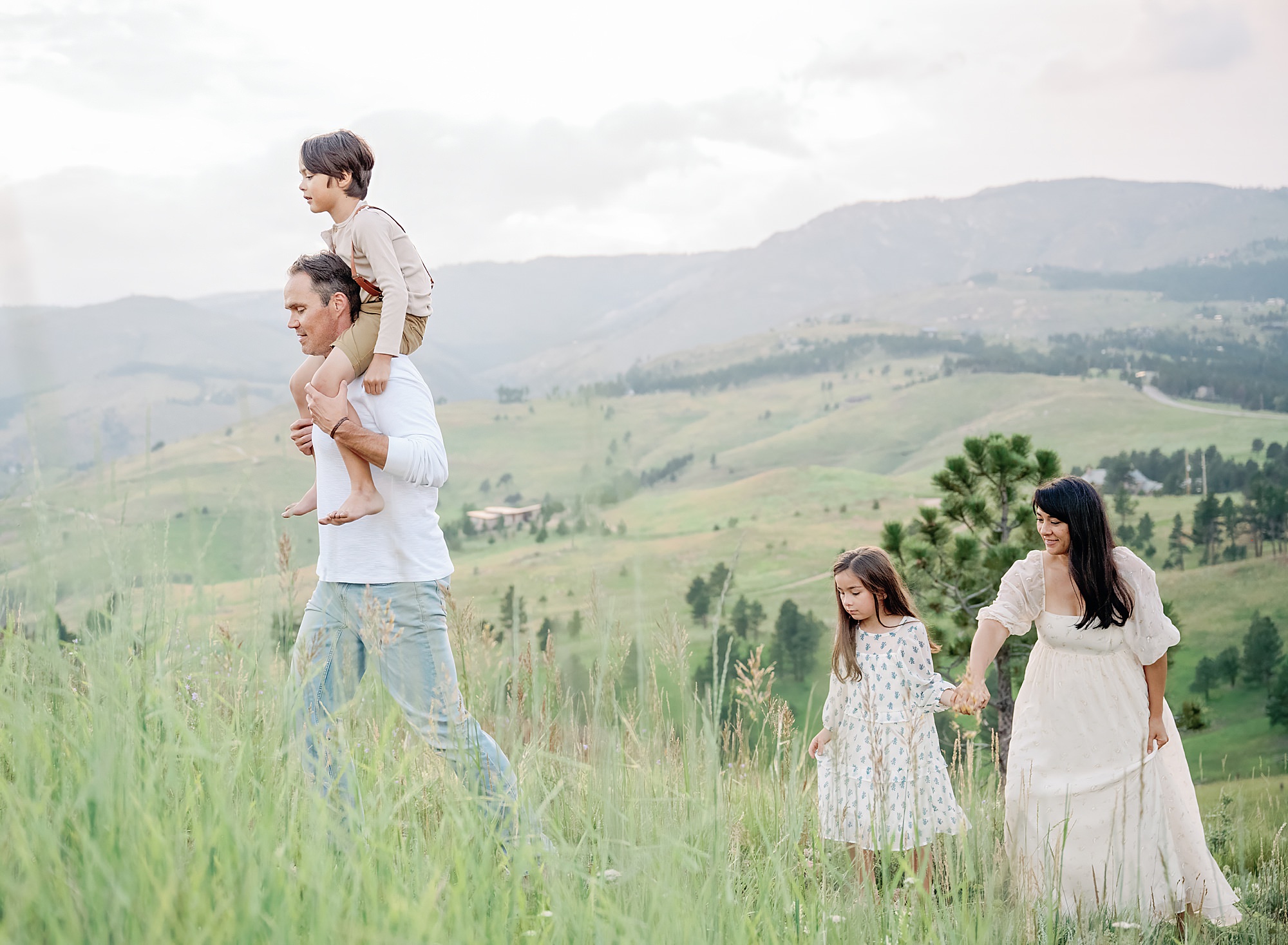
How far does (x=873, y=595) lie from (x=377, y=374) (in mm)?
2066

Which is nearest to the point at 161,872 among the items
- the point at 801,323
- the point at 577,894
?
the point at 577,894

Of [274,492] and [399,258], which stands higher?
[399,258]

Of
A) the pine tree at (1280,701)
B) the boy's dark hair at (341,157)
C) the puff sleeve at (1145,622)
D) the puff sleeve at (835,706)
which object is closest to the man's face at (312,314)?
the boy's dark hair at (341,157)

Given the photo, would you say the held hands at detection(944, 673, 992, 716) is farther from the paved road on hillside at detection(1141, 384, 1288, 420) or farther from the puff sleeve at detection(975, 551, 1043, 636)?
the paved road on hillside at detection(1141, 384, 1288, 420)

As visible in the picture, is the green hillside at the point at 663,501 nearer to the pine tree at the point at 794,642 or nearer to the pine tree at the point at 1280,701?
the pine tree at the point at 794,642

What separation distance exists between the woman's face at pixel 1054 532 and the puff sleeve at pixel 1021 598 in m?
0.08

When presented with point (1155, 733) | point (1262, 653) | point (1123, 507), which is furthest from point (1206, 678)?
point (1155, 733)

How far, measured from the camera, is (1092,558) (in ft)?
11.5

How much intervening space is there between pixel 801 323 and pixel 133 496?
7722 inches

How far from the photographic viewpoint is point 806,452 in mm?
126000

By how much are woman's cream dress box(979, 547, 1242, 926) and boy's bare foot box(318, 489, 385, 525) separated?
2266 millimetres

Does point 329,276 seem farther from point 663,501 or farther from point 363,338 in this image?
point 663,501

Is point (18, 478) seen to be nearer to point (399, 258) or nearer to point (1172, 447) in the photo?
point (399, 258)

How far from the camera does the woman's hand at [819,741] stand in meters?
3.23
